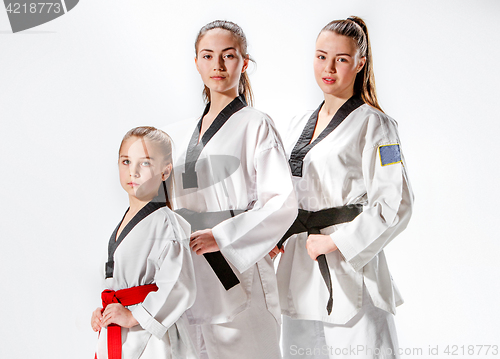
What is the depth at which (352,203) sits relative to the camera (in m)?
1.26

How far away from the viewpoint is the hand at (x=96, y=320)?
3.66 feet

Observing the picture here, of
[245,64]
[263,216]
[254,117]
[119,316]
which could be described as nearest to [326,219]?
[263,216]

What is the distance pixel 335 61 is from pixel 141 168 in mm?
520

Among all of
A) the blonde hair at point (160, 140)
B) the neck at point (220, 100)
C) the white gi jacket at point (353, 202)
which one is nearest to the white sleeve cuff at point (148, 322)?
the blonde hair at point (160, 140)

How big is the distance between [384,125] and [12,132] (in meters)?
0.88

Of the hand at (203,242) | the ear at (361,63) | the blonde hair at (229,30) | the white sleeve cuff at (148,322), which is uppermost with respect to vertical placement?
the blonde hair at (229,30)

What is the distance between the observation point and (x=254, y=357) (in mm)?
1168

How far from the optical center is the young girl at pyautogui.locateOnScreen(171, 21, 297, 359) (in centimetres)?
115

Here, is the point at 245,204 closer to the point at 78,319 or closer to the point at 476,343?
the point at 78,319

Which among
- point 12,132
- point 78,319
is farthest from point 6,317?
point 12,132

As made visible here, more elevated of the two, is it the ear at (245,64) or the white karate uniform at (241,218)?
the ear at (245,64)

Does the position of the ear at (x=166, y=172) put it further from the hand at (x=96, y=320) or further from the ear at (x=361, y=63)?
the ear at (x=361, y=63)

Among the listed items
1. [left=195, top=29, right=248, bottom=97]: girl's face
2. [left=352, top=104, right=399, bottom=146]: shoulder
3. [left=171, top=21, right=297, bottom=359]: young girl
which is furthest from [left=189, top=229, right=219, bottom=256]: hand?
[left=352, top=104, right=399, bottom=146]: shoulder

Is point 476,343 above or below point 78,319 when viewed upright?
below
